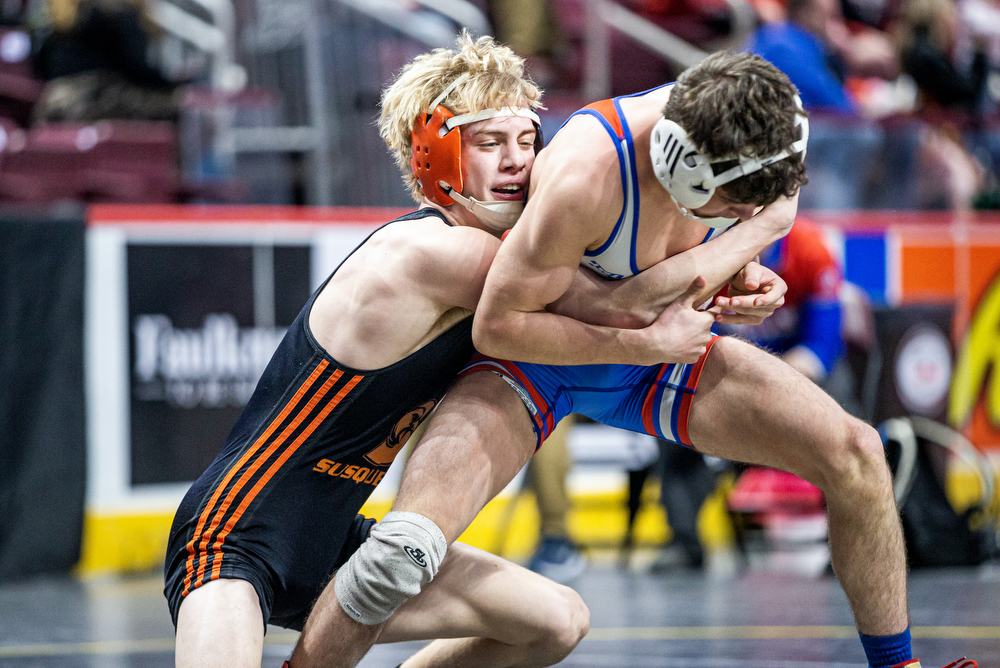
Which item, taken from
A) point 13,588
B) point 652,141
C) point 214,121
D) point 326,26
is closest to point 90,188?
point 214,121

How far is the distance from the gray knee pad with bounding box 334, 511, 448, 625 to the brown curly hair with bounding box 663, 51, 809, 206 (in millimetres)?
979

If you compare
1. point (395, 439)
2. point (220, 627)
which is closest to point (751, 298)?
point (395, 439)

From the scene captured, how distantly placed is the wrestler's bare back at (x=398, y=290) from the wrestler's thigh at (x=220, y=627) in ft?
1.77

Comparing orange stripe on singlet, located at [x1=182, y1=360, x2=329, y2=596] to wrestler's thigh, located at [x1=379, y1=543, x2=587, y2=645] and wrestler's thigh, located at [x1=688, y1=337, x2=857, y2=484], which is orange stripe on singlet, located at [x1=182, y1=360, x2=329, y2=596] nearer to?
wrestler's thigh, located at [x1=379, y1=543, x2=587, y2=645]

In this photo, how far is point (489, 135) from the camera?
2.77 metres

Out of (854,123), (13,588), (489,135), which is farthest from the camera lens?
(854,123)

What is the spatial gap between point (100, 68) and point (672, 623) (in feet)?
14.3

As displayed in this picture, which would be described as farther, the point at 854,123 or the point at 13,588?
the point at 854,123

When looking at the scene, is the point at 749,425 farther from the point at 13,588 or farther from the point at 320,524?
the point at 13,588

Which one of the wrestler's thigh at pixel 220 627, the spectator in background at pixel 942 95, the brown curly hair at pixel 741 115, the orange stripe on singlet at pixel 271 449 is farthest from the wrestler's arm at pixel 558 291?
the spectator in background at pixel 942 95

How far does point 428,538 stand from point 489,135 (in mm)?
932

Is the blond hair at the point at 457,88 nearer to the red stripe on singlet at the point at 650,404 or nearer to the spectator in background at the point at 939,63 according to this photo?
the red stripe on singlet at the point at 650,404

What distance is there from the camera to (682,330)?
8.86 ft

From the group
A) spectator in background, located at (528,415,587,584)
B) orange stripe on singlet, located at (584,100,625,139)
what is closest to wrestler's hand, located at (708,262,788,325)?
orange stripe on singlet, located at (584,100,625,139)
